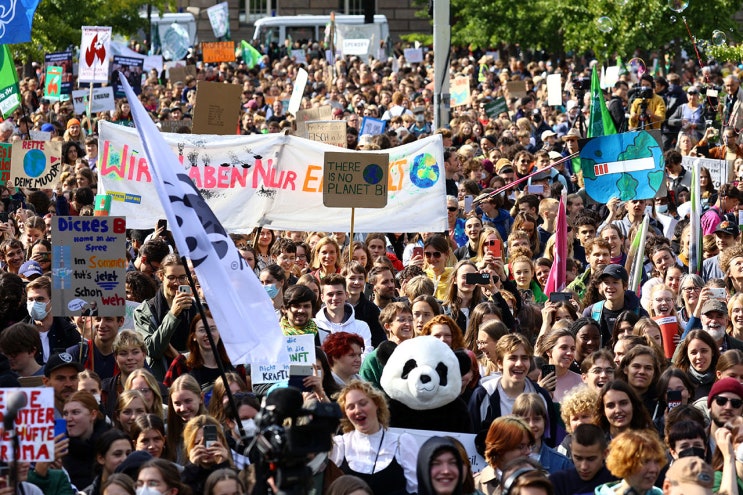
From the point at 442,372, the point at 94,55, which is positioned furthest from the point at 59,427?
the point at 94,55

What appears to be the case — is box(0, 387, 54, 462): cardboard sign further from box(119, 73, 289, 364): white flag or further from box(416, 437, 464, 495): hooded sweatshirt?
box(416, 437, 464, 495): hooded sweatshirt

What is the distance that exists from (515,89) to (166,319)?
1646cm

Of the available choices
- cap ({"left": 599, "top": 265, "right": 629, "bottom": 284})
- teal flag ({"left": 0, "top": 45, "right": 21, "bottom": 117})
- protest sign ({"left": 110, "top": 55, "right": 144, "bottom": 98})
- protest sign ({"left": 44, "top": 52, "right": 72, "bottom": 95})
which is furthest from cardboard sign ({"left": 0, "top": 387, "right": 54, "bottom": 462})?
protest sign ({"left": 44, "top": 52, "right": 72, "bottom": 95})

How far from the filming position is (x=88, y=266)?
8758 millimetres

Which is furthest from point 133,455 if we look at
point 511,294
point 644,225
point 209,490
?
point 644,225

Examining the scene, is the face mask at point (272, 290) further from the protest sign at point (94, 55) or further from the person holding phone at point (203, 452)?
the protest sign at point (94, 55)

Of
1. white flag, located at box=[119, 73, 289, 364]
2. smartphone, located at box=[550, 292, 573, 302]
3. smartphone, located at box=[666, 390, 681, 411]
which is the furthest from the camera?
smartphone, located at box=[550, 292, 573, 302]

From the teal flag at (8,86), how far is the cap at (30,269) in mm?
7276

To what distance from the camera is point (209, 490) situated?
20.7 ft

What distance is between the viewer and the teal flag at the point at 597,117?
16.6 m

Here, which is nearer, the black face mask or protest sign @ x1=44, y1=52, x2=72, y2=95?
the black face mask

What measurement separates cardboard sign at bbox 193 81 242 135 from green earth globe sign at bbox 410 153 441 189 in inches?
93.6

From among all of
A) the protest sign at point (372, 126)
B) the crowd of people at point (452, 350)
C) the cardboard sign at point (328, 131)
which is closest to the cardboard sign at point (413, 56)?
the protest sign at point (372, 126)

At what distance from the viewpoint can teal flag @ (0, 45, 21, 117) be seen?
17672 mm
